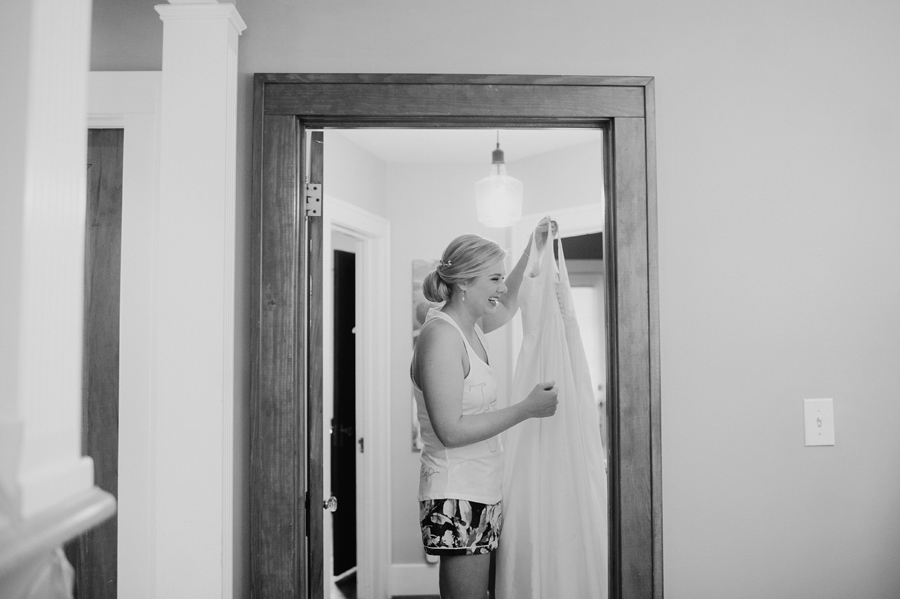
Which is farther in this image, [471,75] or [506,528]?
[506,528]

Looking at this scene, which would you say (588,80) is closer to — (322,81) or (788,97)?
(788,97)

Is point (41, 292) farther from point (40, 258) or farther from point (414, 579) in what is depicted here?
point (414, 579)

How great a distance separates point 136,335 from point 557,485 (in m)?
1.22

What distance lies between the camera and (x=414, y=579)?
338 centimetres

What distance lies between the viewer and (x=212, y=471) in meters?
1.33

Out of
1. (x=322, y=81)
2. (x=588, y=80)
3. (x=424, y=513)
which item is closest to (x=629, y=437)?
(x=424, y=513)

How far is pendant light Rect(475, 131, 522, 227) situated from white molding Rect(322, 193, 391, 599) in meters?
0.87

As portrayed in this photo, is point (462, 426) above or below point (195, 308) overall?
below

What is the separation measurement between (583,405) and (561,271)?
422 mm

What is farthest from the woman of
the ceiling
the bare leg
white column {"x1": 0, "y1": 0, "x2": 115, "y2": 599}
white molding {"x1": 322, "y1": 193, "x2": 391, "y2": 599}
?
white molding {"x1": 322, "y1": 193, "x2": 391, "y2": 599}

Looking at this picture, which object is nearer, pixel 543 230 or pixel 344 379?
pixel 543 230

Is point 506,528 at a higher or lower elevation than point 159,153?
lower

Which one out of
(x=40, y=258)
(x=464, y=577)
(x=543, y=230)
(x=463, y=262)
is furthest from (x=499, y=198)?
(x=40, y=258)

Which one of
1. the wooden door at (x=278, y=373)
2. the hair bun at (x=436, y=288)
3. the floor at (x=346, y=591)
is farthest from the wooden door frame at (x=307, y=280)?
the floor at (x=346, y=591)
